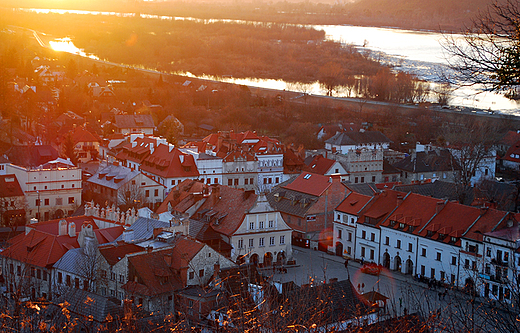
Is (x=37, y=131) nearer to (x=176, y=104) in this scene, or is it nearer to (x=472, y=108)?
(x=176, y=104)

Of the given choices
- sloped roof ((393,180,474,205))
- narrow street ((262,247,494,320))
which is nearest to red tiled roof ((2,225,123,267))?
narrow street ((262,247,494,320))

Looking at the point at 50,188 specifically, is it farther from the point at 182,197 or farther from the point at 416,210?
the point at 416,210

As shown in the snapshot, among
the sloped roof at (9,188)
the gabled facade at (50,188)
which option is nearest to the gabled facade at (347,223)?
the gabled facade at (50,188)

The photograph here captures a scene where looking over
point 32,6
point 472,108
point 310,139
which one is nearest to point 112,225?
point 310,139

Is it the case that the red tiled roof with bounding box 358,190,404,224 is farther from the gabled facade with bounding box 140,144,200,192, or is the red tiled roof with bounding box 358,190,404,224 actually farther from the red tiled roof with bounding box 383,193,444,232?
the gabled facade with bounding box 140,144,200,192

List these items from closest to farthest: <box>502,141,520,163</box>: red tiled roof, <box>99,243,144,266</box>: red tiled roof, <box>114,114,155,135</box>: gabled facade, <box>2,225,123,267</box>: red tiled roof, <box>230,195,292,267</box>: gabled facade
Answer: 1. <box>99,243,144,266</box>: red tiled roof
2. <box>2,225,123,267</box>: red tiled roof
3. <box>230,195,292,267</box>: gabled facade
4. <box>502,141,520,163</box>: red tiled roof
5. <box>114,114,155,135</box>: gabled facade

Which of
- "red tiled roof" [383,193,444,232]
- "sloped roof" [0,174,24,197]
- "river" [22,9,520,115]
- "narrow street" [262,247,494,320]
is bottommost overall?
"narrow street" [262,247,494,320]

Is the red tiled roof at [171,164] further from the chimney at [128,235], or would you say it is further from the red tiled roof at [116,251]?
the red tiled roof at [116,251]
